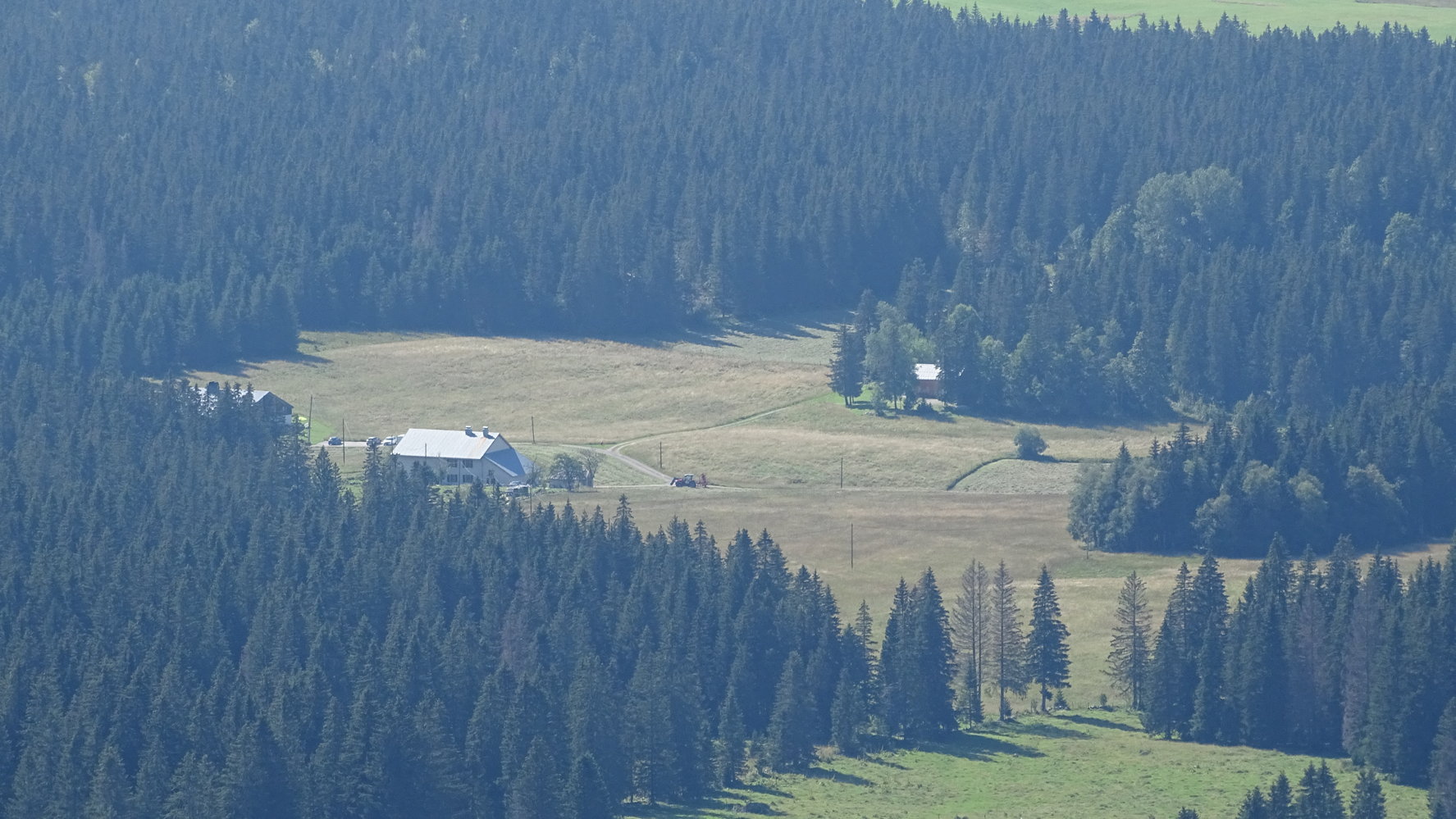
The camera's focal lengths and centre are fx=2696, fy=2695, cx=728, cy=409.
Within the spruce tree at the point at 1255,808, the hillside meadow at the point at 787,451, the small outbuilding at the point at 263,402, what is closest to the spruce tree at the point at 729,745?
the hillside meadow at the point at 787,451

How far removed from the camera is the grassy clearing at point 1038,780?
95562 millimetres

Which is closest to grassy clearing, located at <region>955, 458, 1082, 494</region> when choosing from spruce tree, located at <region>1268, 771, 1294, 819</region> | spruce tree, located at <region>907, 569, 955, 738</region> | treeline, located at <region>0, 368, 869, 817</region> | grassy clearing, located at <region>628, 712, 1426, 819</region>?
treeline, located at <region>0, 368, 869, 817</region>

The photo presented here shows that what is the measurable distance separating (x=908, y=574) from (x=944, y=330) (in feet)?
168

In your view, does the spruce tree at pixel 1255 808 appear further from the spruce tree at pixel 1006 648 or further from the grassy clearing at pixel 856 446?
the grassy clearing at pixel 856 446

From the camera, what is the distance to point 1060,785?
3890 inches

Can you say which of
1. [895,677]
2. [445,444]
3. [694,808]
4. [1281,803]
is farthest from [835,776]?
[445,444]

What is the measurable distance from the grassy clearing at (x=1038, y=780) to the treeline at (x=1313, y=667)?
158cm

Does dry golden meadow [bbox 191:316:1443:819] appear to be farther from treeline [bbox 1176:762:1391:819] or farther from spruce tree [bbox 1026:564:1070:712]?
treeline [bbox 1176:762:1391:819]

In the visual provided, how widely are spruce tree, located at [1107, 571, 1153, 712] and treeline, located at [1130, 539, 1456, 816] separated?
0.10 meters

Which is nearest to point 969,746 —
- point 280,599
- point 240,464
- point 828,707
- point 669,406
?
point 828,707

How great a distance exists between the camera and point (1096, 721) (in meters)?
111

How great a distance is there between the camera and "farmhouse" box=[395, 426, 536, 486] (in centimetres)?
16038

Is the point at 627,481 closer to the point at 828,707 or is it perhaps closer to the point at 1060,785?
the point at 828,707

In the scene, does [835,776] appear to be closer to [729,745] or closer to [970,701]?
[729,745]
